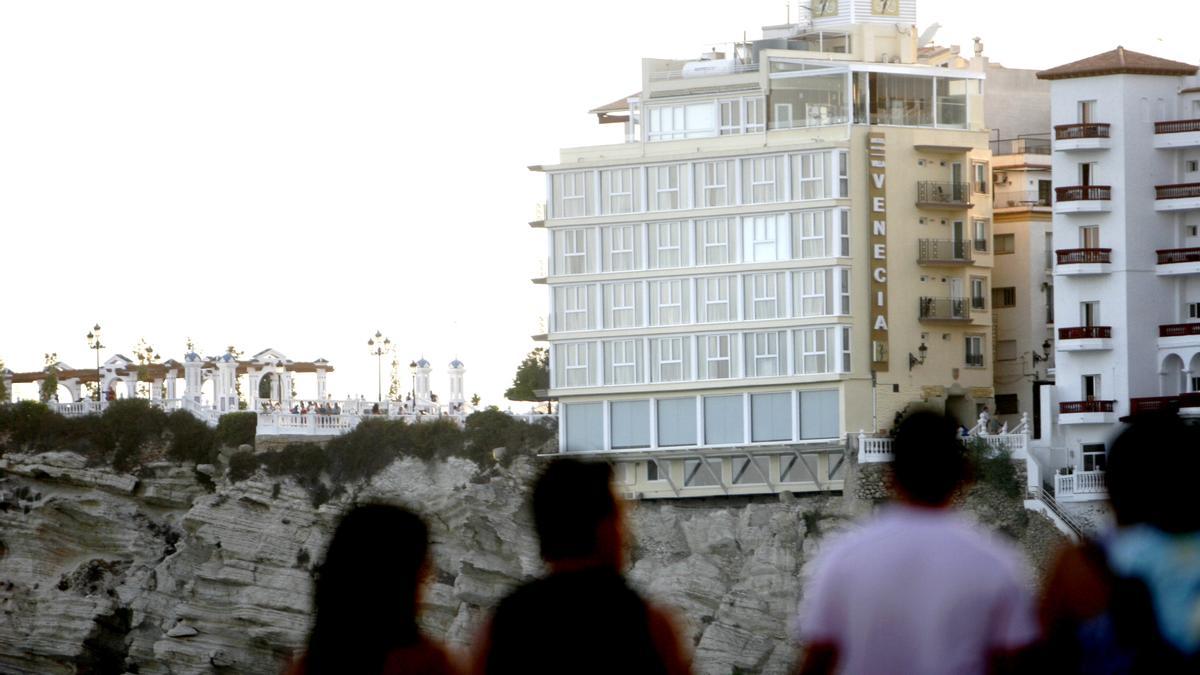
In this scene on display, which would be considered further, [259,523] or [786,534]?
[259,523]

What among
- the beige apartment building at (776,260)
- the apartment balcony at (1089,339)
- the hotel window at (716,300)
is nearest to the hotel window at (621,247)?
the beige apartment building at (776,260)

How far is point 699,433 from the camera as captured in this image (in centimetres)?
7488

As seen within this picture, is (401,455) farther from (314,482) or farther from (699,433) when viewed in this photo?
(699,433)

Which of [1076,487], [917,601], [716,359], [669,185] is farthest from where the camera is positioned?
[669,185]

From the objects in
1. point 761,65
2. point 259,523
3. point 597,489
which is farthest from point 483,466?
point 597,489

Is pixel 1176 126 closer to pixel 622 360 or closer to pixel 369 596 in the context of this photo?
pixel 622 360

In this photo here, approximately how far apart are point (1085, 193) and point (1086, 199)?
180 mm

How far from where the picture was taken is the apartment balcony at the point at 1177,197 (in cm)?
6912

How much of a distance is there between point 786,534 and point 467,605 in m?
10.8

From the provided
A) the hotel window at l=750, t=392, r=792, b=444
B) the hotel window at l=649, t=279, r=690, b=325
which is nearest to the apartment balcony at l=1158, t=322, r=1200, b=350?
the hotel window at l=750, t=392, r=792, b=444

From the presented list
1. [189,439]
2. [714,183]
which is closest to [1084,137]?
[714,183]

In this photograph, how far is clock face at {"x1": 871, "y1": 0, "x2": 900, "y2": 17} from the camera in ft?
254

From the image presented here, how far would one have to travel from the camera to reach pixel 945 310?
74.5 metres

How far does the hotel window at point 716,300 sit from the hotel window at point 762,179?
2.54m
